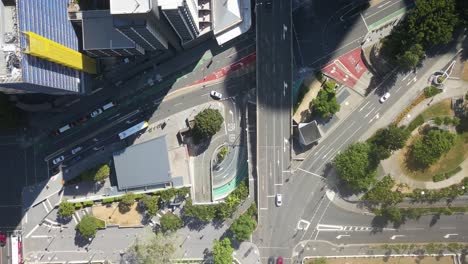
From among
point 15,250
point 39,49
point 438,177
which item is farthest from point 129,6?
point 438,177

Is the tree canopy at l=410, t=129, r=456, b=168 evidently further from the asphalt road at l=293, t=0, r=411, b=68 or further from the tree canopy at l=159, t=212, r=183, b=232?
the tree canopy at l=159, t=212, r=183, b=232

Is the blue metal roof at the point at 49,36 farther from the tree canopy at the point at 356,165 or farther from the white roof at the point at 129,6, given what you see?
the tree canopy at the point at 356,165

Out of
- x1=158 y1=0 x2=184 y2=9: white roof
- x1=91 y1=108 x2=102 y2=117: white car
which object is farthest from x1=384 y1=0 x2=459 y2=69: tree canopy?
x1=91 y1=108 x2=102 y2=117: white car

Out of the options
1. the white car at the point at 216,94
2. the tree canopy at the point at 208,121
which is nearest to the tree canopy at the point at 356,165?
the tree canopy at the point at 208,121

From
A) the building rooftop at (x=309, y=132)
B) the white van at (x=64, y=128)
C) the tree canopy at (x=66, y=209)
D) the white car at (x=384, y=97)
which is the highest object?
the white car at (x=384, y=97)

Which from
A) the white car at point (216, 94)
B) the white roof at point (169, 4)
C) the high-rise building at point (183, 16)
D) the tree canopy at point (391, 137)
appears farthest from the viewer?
the white car at point (216, 94)

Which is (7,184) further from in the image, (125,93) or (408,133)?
(408,133)
